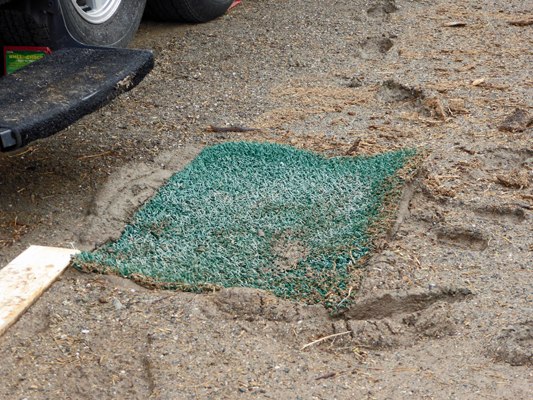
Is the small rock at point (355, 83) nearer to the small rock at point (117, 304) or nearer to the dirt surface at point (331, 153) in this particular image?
the dirt surface at point (331, 153)

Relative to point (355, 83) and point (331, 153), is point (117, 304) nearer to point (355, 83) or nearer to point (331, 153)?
point (331, 153)

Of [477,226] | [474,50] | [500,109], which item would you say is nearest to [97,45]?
[477,226]

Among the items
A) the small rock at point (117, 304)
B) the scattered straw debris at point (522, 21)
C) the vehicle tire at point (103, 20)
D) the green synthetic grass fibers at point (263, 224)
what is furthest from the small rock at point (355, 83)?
the small rock at point (117, 304)

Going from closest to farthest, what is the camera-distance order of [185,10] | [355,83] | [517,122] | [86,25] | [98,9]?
[86,25], [517,122], [98,9], [355,83], [185,10]

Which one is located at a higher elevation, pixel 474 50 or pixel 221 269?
pixel 474 50

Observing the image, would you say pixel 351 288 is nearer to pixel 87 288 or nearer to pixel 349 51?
pixel 87 288

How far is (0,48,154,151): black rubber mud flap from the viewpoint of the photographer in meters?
2.21

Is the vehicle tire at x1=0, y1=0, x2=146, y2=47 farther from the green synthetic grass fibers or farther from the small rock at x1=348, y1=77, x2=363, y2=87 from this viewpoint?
the small rock at x1=348, y1=77, x2=363, y2=87

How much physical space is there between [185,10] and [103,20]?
69.8 inches

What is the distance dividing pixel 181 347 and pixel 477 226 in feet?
4.74

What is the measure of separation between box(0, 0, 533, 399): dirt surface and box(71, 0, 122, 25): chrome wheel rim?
2.11 ft

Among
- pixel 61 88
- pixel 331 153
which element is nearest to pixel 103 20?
pixel 61 88

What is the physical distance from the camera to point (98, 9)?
10.9 ft

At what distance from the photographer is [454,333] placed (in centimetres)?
187
